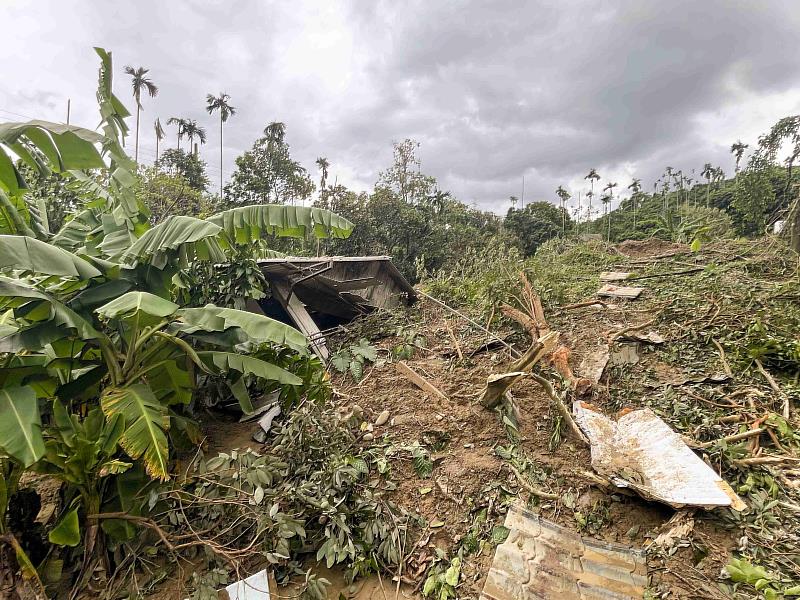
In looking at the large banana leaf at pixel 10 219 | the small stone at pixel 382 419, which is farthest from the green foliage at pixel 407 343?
the large banana leaf at pixel 10 219

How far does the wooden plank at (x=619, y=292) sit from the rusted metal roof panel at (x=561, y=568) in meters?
4.70

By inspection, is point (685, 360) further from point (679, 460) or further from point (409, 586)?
point (409, 586)

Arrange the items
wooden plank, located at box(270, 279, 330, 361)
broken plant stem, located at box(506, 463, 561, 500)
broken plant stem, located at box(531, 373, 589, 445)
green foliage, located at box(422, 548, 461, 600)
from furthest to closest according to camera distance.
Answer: wooden plank, located at box(270, 279, 330, 361)
broken plant stem, located at box(531, 373, 589, 445)
broken plant stem, located at box(506, 463, 561, 500)
green foliage, located at box(422, 548, 461, 600)

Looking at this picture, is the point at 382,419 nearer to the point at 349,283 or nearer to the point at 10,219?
the point at 349,283

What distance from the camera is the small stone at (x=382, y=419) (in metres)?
3.84

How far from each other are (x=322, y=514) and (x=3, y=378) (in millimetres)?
2337

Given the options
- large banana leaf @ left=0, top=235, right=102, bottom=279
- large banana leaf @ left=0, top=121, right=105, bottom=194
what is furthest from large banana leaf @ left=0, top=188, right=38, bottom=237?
large banana leaf @ left=0, top=235, right=102, bottom=279

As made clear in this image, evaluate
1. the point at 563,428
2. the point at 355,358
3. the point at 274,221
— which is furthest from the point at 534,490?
the point at 274,221

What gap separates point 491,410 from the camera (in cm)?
370

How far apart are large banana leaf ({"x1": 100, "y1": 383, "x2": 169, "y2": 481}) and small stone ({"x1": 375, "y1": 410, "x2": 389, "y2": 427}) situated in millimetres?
1904

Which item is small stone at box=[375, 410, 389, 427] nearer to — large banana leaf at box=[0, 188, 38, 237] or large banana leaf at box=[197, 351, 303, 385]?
large banana leaf at box=[197, 351, 303, 385]

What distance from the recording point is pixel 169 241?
2.86 m

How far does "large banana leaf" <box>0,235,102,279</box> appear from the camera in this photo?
210 cm

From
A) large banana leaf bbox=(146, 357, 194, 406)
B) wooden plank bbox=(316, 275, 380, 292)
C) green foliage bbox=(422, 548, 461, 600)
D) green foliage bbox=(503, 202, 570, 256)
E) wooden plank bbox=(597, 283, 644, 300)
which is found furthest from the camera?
green foliage bbox=(503, 202, 570, 256)
